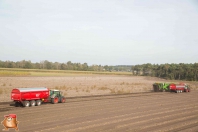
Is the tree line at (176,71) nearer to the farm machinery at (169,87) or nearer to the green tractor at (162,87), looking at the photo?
the farm machinery at (169,87)

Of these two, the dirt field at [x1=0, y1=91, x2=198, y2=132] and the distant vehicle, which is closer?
the dirt field at [x1=0, y1=91, x2=198, y2=132]

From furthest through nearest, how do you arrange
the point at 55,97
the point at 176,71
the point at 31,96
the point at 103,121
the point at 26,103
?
the point at 176,71 < the point at 55,97 < the point at 31,96 < the point at 26,103 < the point at 103,121

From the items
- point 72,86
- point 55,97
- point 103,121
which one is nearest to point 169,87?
point 72,86

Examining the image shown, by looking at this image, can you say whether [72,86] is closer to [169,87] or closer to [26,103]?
[169,87]

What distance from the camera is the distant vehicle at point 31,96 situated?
26.4 metres

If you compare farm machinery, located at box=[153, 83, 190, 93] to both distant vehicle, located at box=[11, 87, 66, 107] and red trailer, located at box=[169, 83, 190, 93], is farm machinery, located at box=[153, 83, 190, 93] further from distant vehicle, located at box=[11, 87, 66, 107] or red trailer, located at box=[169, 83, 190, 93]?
distant vehicle, located at box=[11, 87, 66, 107]

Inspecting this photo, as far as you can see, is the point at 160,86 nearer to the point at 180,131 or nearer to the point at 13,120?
the point at 180,131

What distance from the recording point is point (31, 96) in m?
27.3

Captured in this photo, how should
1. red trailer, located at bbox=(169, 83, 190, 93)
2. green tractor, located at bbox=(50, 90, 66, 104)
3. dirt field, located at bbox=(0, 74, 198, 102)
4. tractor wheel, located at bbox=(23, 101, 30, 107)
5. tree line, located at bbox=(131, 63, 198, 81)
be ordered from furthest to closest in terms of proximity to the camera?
tree line, located at bbox=(131, 63, 198, 81), red trailer, located at bbox=(169, 83, 190, 93), dirt field, located at bbox=(0, 74, 198, 102), green tractor, located at bbox=(50, 90, 66, 104), tractor wheel, located at bbox=(23, 101, 30, 107)

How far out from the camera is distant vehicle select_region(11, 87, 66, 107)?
2636 centimetres

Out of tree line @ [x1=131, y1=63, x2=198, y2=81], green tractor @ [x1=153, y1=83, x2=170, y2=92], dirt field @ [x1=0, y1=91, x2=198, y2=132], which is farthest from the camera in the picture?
tree line @ [x1=131, y1=63, x2=198, y2=81]

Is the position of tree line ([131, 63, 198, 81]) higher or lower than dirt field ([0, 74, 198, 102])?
higher

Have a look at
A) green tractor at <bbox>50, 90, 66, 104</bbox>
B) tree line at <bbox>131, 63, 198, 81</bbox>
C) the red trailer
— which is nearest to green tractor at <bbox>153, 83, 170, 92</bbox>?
the red trailer

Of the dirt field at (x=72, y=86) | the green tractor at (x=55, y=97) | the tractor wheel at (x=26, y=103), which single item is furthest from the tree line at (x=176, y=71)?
the tractor wheel at (x=26, y=103)
